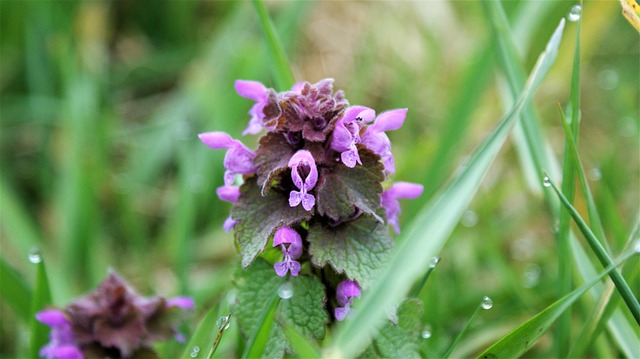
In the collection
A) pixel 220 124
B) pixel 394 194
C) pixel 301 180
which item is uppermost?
pixel 301 180

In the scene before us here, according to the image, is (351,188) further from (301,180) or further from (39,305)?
(39,305)

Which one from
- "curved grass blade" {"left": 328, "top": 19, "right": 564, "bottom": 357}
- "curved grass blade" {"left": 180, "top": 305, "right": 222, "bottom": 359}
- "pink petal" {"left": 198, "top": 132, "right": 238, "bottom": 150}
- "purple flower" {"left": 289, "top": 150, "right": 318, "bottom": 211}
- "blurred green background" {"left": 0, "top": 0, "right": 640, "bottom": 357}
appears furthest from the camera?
"blurred green background" {"left": 0, "top": 0, "right": 640, "bottom": 357}

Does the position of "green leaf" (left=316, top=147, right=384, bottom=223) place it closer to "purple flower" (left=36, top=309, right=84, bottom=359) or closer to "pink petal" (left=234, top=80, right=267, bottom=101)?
"pink petal" (left=234, top=80, right=267, bottom=101)

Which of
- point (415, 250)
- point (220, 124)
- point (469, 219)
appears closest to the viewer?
point (415, 250)

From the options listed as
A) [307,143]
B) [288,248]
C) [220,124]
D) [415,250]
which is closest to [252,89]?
[307,143]

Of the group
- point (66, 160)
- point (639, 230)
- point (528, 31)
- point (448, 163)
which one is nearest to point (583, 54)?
point (528, 31)

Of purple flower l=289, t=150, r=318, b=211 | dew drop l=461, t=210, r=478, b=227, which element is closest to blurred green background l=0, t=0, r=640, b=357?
dew drop l=461, t=210, r=478, b=227

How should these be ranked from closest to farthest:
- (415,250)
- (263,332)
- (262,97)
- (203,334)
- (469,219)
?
1. (415,250)
2. (263,332)
3. (262,97)
4. (203,334)
5. (469,219)
